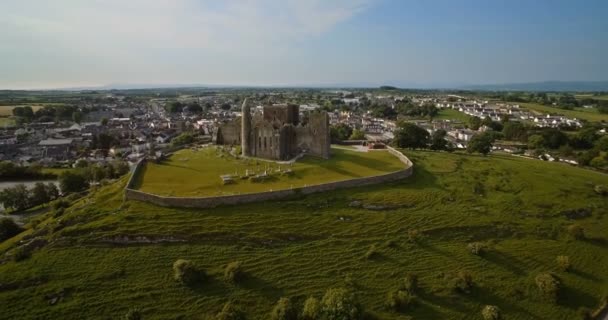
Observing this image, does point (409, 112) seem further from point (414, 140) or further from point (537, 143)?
point (414, 140)

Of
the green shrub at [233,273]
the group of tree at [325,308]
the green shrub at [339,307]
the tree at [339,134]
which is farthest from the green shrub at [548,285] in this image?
the tree at [339,134]

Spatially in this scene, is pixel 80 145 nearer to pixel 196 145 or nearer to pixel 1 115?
pixel 196 145

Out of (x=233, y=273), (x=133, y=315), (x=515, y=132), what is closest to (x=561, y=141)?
(x=515, y=132)

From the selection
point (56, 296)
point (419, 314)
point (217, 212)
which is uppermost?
point (217, 212)

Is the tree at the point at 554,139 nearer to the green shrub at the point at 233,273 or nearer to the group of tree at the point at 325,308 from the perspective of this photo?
the group of tree at the point at 325,308

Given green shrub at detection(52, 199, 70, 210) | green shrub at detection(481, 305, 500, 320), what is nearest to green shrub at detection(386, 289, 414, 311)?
green shrub at detection(481, 305, 500, 320)

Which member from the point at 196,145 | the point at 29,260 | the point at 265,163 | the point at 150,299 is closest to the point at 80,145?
the point at 196,145
